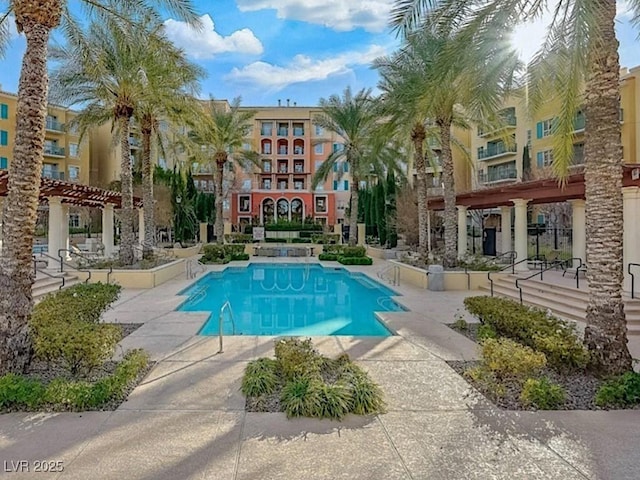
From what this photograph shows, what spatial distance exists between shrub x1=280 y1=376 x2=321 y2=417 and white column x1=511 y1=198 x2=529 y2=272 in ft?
44.9

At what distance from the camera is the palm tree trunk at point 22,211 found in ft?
19.2

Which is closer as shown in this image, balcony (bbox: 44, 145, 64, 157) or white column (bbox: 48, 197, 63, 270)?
white column (bbox: 48, 197, 63, 270)

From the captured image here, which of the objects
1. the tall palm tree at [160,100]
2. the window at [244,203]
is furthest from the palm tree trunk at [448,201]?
the window at [244,203]

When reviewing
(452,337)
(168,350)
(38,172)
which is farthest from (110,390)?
(452,337)

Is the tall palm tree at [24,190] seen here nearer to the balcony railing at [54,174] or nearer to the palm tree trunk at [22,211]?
the palm tree trunk at [22,211]

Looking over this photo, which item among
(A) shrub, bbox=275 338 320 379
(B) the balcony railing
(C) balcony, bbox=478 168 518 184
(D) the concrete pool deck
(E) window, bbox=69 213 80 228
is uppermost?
(B) the balcony railing

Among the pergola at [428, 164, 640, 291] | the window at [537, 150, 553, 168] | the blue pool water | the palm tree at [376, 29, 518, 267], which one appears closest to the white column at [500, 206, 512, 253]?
the pergola at [428, 164, 640, 291]

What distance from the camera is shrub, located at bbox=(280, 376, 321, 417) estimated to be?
5.06 m

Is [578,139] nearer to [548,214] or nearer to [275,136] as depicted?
[548,214]

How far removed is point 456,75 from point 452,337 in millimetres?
5060

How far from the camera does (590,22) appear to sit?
610 cm

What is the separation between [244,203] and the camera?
57719 millimetres

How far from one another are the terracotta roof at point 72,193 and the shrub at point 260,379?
35.5 feet

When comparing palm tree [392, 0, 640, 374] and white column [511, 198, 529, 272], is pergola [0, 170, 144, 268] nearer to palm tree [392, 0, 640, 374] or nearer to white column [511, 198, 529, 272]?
palm tree [392, 0, 640, 374]
